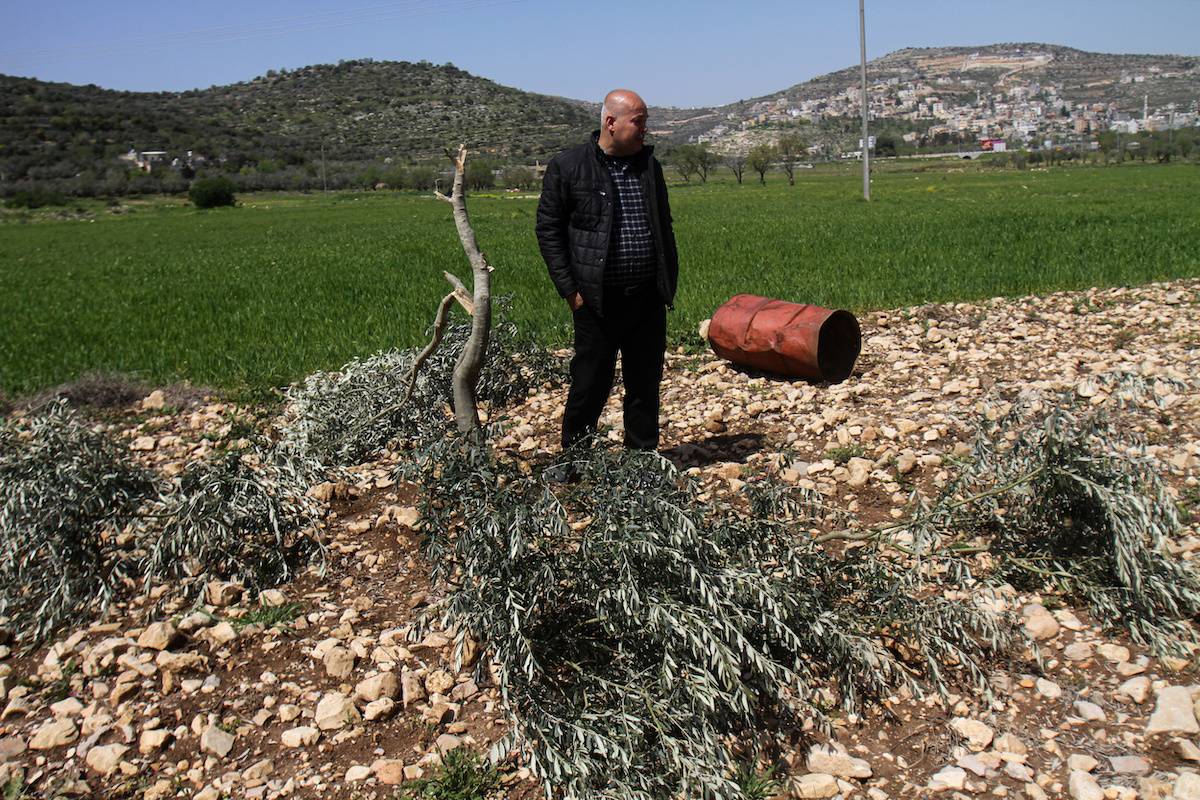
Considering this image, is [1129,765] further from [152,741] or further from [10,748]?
[10,748]

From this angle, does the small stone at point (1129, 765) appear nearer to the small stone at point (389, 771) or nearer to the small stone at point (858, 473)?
the small stone at point (858, 473)

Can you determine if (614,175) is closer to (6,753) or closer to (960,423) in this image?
(960,423)

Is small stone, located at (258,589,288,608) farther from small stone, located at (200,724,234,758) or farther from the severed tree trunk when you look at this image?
the severed tree trunk

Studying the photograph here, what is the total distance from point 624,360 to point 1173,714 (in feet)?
9.78

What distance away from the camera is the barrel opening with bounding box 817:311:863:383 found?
22.3ft

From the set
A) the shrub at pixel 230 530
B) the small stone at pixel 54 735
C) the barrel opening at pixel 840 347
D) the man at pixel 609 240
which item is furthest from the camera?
the barrel opening at pixel 840 347

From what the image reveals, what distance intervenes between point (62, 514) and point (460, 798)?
2.34m

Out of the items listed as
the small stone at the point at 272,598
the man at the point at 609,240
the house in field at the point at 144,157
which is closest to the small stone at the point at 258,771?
the small stone at the point at 272,598

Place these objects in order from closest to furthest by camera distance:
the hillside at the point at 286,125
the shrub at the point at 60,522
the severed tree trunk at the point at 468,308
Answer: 1. the shrub at the point at 60,522
2. the severed tree trunk at the point at 468,308
3. the hillside at the point at 286,125

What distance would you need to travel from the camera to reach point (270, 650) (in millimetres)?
3480

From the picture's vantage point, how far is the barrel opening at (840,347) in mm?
6785

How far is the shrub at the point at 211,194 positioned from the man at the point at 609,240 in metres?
52.4

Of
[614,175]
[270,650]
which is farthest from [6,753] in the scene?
[614,175]

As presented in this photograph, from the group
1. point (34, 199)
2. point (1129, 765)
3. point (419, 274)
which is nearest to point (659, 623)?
point (1129, 765)
